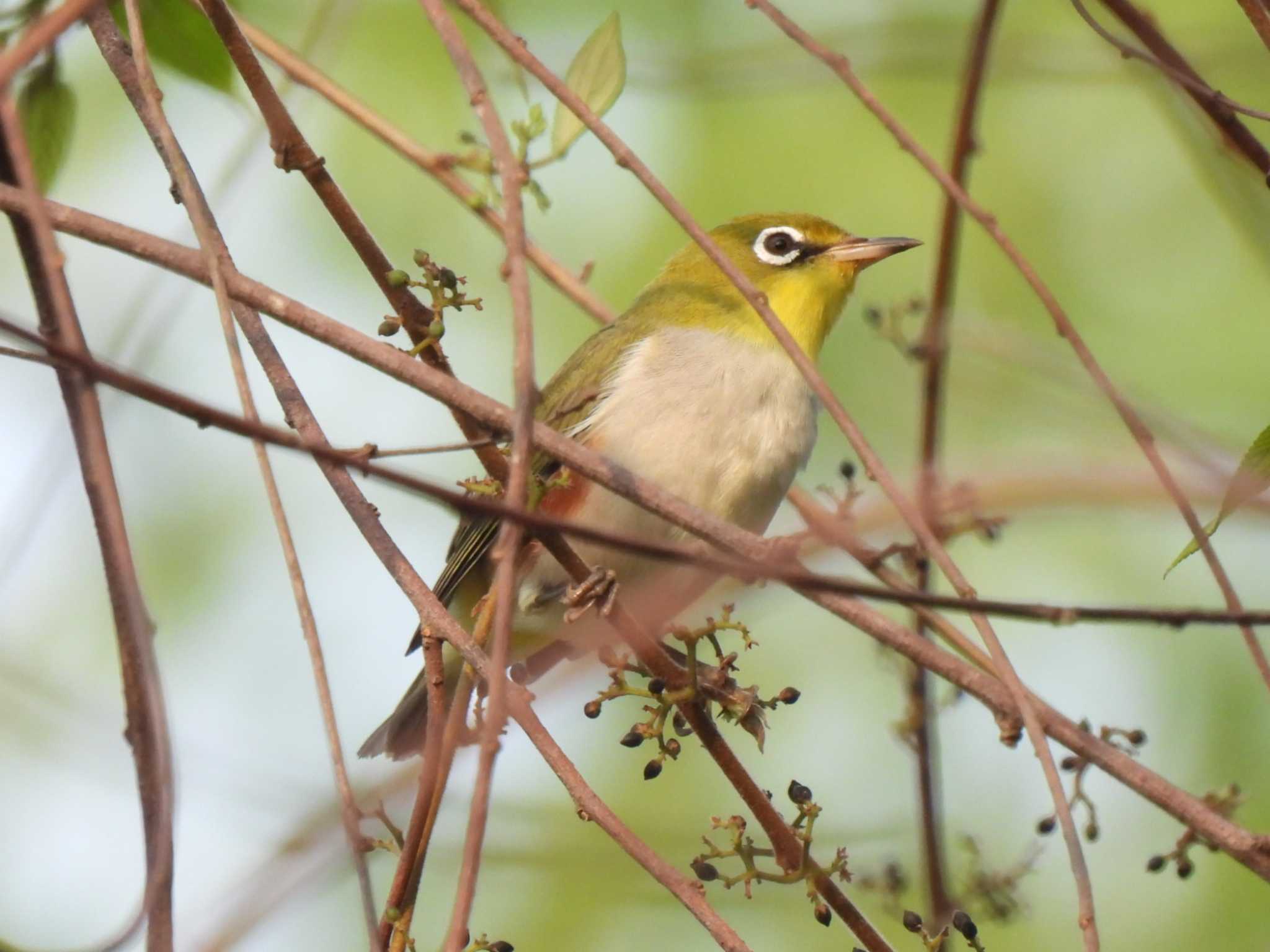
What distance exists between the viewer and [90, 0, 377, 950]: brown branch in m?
2.24

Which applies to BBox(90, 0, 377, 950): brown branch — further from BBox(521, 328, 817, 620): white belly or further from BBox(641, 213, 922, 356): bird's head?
BBox(641, 213, 922, 356): bird's head

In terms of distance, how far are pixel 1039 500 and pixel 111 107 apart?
872 centimetres

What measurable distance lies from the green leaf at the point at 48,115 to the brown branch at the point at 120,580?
2.32 ft

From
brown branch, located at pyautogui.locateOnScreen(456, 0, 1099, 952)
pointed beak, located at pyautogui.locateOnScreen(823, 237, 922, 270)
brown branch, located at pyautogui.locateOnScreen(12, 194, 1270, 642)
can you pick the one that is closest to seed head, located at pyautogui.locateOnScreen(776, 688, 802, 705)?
brown branch, located at pyautogui.locateOnScreen(456, 0, 1099, 952)

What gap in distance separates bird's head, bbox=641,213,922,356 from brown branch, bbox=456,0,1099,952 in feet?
8.14

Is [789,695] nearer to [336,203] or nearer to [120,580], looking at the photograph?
[336,203]

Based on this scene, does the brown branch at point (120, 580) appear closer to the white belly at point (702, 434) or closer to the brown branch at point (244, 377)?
the brown branch at point (244, 377)

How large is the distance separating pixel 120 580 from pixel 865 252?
402cm

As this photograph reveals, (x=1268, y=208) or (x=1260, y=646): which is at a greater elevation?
(x=1268, y=208)

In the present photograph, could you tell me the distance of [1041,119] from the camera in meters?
10.5

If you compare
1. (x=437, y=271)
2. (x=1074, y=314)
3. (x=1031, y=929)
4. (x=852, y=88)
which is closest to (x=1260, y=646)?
(x=852, y=88)

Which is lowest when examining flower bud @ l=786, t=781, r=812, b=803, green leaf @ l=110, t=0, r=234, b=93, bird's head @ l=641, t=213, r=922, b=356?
flower bud @ l=786, t=781, r=812, b=803

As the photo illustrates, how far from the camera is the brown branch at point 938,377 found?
371 centimetres

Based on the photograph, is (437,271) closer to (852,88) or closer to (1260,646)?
(852,88)
